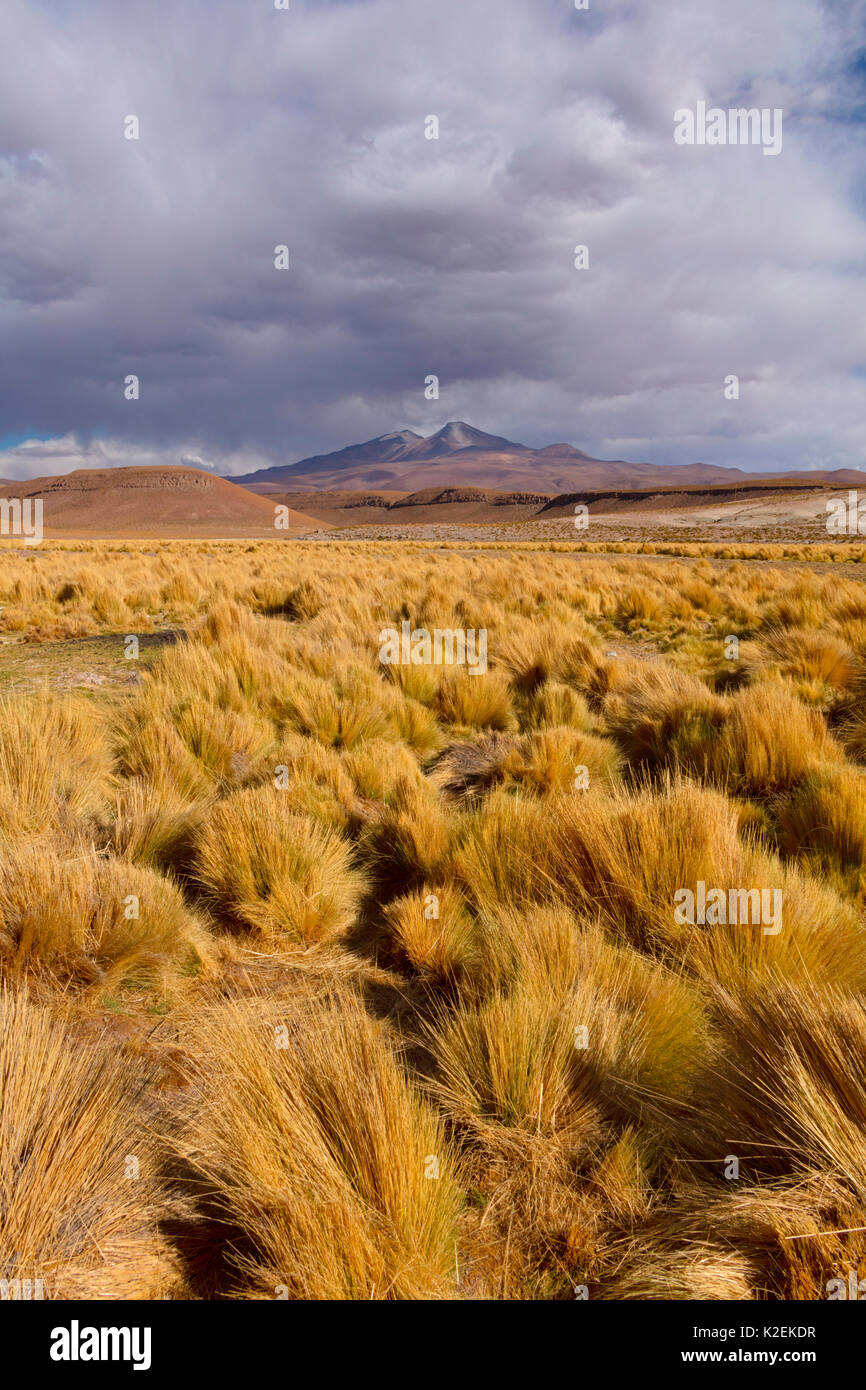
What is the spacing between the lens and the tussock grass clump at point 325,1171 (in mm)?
1263

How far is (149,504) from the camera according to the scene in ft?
388

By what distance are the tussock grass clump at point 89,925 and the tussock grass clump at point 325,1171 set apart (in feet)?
2.57

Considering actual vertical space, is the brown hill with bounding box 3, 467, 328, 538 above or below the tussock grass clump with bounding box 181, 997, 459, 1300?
above

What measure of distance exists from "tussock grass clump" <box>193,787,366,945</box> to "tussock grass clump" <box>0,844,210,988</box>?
25 cm

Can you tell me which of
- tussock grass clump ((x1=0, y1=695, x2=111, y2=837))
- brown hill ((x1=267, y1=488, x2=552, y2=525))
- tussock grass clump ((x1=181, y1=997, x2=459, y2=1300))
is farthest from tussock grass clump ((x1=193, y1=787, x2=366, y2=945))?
brown hill ((x1=267, y1=488, x2=552, y2=525))

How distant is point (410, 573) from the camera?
14844mm

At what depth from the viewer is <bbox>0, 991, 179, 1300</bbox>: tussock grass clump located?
1.26 m

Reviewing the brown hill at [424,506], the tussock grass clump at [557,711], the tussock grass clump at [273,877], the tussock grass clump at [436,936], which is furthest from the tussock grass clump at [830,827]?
the brown hill at [424,506]

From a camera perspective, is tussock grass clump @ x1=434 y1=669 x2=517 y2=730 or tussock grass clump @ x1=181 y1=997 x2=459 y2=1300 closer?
tussock grass clump @ x1=181 y1=997 x2=459 y2=1300

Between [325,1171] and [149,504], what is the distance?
431 ft

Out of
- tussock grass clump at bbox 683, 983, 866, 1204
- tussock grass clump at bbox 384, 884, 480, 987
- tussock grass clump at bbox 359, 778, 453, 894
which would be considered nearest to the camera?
tussock grass clump at bbox 683, 983, 866, 1204

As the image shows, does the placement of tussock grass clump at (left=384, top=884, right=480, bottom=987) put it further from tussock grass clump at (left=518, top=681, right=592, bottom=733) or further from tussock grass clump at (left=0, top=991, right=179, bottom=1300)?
tussock grass clump at (left=518, top=681, right=592, bottom=733)

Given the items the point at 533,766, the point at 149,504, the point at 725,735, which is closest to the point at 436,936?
the point at 533,766
